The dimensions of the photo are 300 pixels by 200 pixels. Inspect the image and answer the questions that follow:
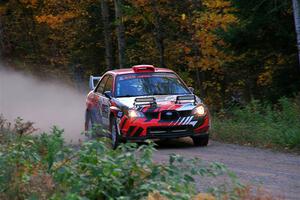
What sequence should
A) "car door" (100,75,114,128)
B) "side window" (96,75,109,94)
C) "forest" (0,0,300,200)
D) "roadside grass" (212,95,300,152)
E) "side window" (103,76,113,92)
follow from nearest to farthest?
1. "forest" (0,0,300,200)
2. "roadside grass" (212,95,300,152)
3. "car door" (100,75,114,128)
4. "side window" (103,76,113,92)
5. "side window" (96,75,109,94)

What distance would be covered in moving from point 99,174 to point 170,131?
838 centimetres

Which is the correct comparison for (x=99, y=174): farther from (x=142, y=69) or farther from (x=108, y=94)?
(x=142, y=69)

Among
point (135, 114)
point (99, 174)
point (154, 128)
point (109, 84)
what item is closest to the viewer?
point (99, 174)

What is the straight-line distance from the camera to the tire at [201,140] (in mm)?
15436

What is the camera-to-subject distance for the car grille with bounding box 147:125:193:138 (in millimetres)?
14852

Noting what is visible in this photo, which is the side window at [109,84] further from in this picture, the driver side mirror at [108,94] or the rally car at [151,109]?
A: the driver side mirror at [108,94]

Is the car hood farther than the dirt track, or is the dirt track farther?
the car hood

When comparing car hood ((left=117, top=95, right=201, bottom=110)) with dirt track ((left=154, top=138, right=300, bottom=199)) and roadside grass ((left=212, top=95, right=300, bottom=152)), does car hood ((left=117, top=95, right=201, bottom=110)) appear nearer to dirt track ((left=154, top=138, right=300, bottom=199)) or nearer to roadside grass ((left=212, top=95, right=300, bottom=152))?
dirt track ((left=154, top=138, right=300, bottom=199))

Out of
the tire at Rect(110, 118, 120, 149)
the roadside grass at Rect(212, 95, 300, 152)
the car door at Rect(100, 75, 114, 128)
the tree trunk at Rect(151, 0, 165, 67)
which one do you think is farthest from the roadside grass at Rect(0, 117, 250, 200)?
the tree trunk at Rect(151, 0, 165, 67)

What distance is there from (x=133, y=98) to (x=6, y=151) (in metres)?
7.74

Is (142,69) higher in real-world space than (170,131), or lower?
higher

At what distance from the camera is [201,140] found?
51.1 feet

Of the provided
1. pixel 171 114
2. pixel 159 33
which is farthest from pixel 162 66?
pixel 171 114

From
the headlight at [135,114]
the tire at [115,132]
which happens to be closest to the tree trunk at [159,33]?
the tire at [115,132]
